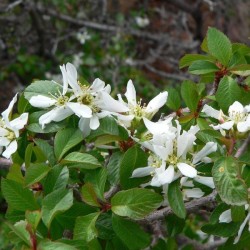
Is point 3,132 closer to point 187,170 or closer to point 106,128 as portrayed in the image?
point 106,128

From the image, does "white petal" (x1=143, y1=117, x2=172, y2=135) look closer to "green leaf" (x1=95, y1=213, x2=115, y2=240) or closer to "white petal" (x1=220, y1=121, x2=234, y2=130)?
"white petal" (x1=220, y1=121, x2=234, y2=130)

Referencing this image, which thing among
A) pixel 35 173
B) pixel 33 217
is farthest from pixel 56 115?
pixel 33 217

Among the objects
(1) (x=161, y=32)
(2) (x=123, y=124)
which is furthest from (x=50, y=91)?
(1) (x=161, y=32)

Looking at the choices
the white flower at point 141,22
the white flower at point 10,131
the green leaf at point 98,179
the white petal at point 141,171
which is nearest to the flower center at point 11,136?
the white flower at point 10,131

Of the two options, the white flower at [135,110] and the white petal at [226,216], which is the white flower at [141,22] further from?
the white petal at [226,216]

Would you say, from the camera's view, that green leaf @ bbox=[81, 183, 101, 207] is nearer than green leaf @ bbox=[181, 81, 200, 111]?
Yes

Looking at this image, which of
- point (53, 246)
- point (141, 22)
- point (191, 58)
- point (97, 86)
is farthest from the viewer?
point (141, 22)

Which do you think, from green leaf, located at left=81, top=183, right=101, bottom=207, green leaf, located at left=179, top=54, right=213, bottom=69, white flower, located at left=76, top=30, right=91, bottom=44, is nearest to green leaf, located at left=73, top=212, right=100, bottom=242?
green leaf, located at left=81, top=183, right=101, bottom=207
